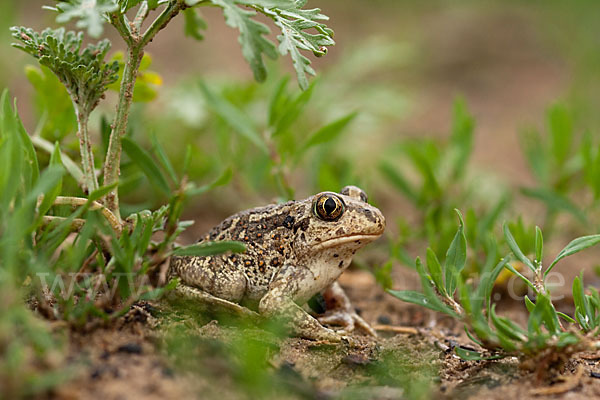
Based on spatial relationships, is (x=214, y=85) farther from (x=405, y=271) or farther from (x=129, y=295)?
(x=129, y=295)

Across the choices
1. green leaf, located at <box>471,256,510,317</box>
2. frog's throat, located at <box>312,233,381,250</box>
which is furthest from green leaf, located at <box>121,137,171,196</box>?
green leaf, located at <box>471,256,510,317</box>

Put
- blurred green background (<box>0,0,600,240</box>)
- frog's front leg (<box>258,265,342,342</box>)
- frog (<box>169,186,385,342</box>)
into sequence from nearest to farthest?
frog's front leg (<box>258,265,342,342</box>) < frog (<box>169,186,385,342</box>) < blurred green background (<box>0,0,600,240</box>)

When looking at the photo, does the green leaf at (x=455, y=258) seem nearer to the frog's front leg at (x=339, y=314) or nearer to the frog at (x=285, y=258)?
the frog at (x=285, y=258)

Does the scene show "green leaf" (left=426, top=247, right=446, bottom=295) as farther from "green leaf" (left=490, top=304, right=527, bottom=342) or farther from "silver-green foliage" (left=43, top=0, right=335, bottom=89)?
"silver-green foliage" (left=43, top=0, right=335, bottom=89)

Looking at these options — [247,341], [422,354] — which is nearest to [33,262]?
[247,341]

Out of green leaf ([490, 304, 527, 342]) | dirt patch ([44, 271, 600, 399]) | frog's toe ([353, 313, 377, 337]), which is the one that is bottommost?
frog's toe ([353, 313, 377, 337])

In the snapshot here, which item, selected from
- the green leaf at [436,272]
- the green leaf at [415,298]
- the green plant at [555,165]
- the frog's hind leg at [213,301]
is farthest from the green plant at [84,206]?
the green plant at [555,165]

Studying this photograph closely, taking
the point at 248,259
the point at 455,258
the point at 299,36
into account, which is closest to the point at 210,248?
the point at 248,259

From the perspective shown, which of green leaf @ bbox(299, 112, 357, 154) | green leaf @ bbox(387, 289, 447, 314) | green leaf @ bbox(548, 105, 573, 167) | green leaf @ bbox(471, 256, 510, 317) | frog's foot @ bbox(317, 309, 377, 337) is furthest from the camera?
green leaf @ bbox(548, 105, 573, 167)
